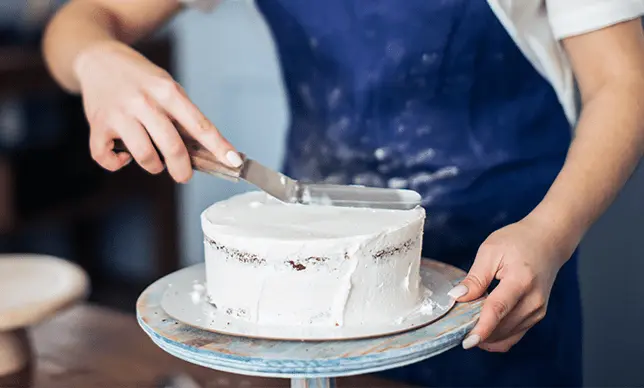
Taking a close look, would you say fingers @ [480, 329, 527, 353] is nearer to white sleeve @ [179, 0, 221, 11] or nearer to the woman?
the woman

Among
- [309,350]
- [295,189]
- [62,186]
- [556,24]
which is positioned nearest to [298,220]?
[295,189]

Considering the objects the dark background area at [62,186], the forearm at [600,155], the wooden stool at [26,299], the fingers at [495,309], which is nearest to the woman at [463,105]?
the forearm at [600,155]

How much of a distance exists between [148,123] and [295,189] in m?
0.20

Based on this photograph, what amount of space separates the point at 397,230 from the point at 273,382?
0.34 meters

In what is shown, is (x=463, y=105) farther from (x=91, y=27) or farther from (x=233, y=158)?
(x=91, y=27)

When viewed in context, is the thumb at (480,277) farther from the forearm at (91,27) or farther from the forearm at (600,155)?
the forearm at (91,27)

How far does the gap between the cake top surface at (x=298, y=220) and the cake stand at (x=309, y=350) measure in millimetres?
115

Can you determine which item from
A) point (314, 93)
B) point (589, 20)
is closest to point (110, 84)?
point (314, 93)

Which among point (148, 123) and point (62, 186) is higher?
point (148, 123)

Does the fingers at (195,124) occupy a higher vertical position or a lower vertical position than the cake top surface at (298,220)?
higher

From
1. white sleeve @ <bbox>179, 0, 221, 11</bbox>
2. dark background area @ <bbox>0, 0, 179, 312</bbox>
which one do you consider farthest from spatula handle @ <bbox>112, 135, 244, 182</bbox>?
dark background area @ <bbox>0, 0, 179, 312</bbox>

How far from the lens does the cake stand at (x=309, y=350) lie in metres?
0.73

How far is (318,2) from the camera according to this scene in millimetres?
1192

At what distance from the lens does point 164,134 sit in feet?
2.83
